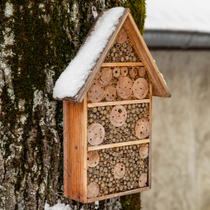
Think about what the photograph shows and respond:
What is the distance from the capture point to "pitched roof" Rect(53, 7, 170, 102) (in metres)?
1.34

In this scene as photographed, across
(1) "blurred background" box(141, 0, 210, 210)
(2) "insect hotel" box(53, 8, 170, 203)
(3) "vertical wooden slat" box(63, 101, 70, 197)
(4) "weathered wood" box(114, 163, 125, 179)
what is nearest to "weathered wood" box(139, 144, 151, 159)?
(2) "insect hotel" box(53, 8, 170, 203)

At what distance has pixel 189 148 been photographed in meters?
3.77

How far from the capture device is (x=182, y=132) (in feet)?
12.2

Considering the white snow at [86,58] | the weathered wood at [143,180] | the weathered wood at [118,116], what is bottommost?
the weathered wood at [143,180]

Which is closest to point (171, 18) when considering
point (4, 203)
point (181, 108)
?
point (181, 108)

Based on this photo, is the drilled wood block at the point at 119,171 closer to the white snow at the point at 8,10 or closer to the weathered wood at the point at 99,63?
the weathered wood at the point at 99,63

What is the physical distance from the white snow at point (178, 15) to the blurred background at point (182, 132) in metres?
0.02

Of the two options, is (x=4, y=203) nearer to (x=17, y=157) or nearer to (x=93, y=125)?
(x=17, y=157)

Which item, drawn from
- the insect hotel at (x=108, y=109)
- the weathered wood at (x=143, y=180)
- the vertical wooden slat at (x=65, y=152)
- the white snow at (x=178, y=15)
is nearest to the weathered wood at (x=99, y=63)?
the insect hotel at (x=108, y=109)

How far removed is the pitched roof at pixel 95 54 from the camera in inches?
52.7

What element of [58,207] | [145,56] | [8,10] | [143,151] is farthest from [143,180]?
[8,10]

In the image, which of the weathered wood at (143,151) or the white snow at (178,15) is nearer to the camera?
the weathered wood at (143,151)

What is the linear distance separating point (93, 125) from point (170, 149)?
2.42 m

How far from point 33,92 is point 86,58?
32 centimetres
